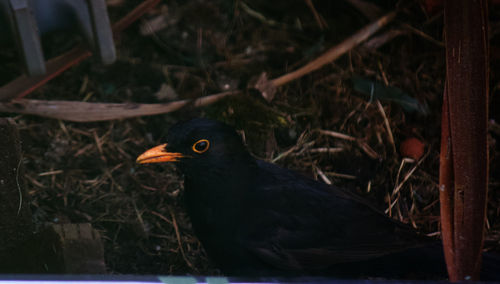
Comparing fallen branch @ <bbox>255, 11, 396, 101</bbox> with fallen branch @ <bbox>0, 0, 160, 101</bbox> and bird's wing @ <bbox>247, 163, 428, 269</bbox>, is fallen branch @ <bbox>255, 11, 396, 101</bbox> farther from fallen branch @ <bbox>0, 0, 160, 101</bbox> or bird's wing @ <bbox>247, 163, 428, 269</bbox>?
fallen branch @ <bbox>0, 0, 160, 101</bbox>

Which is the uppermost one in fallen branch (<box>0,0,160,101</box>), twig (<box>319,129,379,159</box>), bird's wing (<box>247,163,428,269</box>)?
fallen branch (<box>0,0,160,101</box>)

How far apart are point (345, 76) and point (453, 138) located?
480 mm

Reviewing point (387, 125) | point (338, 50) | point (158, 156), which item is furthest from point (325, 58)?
point (158, 156)

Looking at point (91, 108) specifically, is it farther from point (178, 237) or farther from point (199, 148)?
point (178, 237)

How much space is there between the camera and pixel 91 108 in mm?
1486

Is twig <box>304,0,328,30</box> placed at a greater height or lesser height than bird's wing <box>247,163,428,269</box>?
greater

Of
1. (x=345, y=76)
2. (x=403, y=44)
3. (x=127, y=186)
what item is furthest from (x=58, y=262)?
(x=403, y=44)

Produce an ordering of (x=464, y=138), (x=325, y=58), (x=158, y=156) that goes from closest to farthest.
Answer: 1. (x=464, y=138)
2. (x=158, y=156)
3. (x=325, y=58)

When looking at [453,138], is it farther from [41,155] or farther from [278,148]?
[41,155]

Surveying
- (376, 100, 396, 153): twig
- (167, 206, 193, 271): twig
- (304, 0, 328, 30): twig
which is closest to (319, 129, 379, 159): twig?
(376, 100, 396, 153): twig

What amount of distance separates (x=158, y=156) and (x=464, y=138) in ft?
2.83

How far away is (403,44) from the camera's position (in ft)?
5.24

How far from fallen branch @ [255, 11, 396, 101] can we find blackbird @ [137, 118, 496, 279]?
192 millimetres

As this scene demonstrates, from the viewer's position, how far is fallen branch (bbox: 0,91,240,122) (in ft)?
4.66
